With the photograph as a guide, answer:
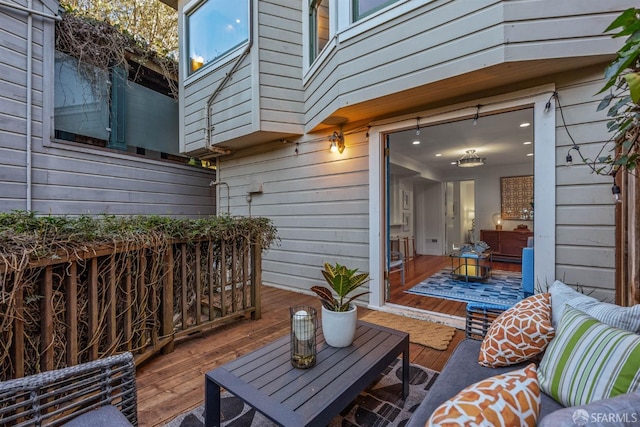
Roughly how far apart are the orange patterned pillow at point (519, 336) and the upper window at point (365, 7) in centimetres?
295

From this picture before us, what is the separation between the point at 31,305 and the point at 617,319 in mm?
2755

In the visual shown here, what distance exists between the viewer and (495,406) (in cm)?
75

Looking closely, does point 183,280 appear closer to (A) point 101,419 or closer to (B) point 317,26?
(A) point 101,419

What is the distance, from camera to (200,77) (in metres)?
4.87

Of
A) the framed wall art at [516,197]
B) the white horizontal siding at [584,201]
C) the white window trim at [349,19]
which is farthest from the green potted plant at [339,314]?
the framed wall art at [516,197]

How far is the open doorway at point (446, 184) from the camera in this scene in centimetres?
477

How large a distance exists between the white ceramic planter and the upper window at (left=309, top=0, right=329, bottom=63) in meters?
3.63

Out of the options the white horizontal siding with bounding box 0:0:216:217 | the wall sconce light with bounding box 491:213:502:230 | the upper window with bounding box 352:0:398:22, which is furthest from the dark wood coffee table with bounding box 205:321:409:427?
the wall sconce light with bounding box 491:213:502:230

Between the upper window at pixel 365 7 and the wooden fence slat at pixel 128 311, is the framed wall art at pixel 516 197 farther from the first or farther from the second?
the wooden fence slat at pixel 128 311

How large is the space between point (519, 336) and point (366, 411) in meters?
0.95

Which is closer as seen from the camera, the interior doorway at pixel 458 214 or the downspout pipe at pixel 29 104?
the downspout pipe at pixel 29 104

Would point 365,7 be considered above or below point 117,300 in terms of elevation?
above

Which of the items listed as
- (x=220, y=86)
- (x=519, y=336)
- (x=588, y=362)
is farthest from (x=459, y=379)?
(x=220, y=86)

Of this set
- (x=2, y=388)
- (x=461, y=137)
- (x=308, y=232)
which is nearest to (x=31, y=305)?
(x=2, y=388)
